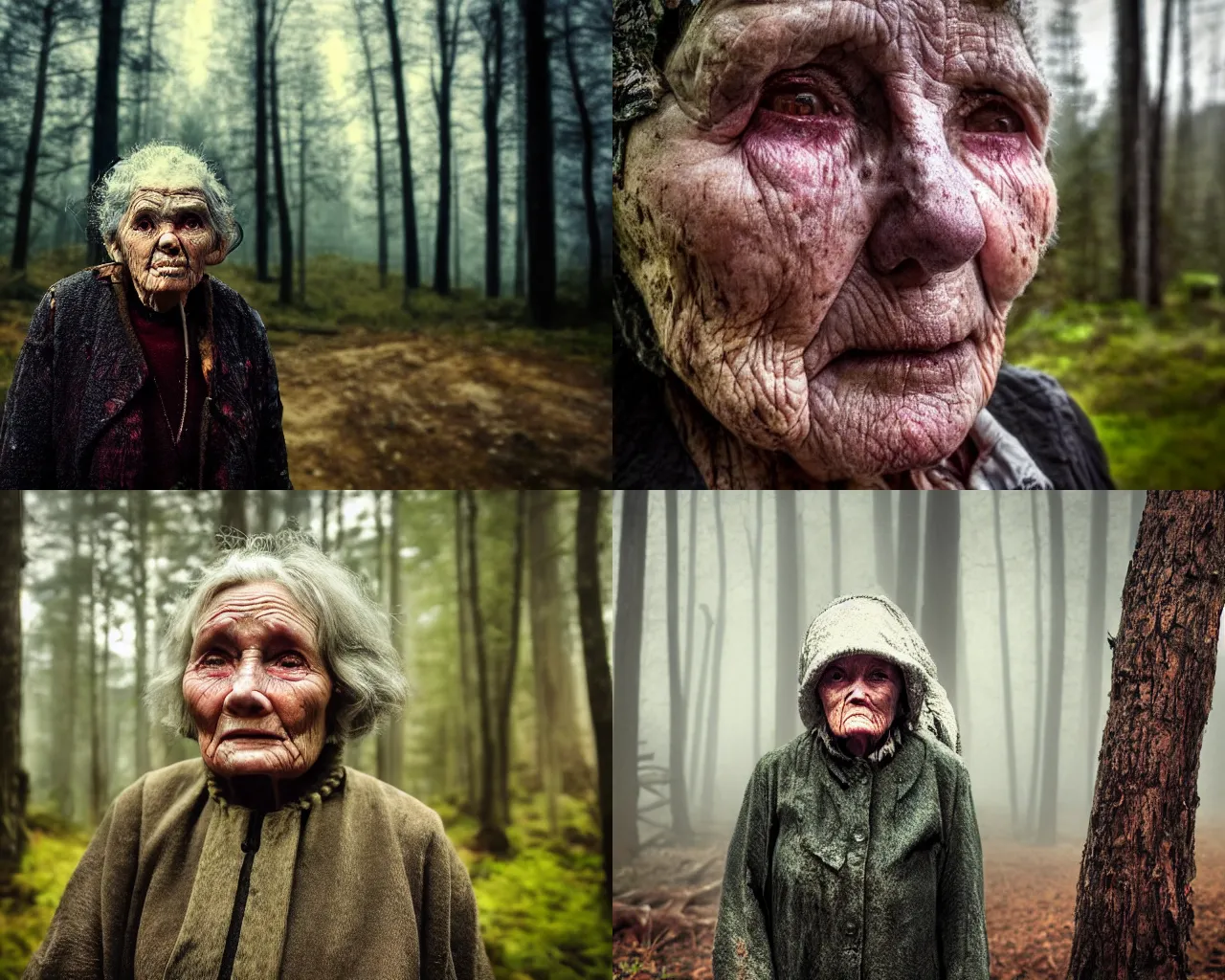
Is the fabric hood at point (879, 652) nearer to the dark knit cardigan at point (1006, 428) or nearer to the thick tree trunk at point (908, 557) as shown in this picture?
the thick tree trunk at point (908, 557)

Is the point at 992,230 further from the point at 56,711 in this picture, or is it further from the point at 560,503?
the point at 56,711

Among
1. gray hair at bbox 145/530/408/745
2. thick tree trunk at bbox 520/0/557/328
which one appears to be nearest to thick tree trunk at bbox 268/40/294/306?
thick tree trunk at bbox 520/0/557/328

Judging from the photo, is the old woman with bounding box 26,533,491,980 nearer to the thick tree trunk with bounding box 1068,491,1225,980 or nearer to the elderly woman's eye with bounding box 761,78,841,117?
the elderly woman's eye with bounding box 761,78,841,117

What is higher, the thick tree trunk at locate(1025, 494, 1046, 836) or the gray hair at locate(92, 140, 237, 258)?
the gray hair at locate(92, 140, 237, 258)

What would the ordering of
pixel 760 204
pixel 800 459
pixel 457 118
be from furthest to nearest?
pixel 457 118 → pixel 800 459 → pixel 760 204

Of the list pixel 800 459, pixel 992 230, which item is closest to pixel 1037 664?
pixel 800 459

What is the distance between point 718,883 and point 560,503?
1.21 m

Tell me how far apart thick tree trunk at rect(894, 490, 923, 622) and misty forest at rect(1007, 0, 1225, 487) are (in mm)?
564

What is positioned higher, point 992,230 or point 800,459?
point 992,230

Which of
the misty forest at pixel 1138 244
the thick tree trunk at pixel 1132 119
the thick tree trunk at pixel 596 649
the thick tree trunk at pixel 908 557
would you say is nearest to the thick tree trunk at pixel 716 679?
the thick tree trunk at pixel 596 649

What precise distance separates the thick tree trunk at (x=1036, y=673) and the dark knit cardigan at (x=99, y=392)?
90.4 inches

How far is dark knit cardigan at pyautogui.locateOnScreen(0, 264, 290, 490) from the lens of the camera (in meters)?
2.95

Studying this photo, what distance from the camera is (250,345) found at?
3086mm

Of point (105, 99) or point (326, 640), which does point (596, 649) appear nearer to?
point (326, 640)
